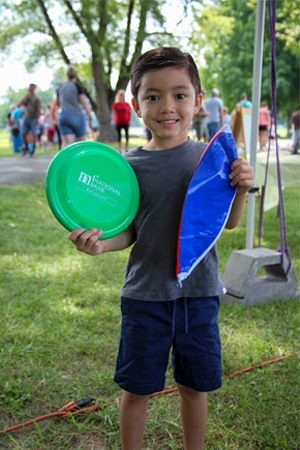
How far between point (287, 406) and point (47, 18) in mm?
19001

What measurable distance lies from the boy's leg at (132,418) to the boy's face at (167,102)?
0.82 metres

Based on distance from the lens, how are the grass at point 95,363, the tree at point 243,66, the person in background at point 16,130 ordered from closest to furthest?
the grass at point 95,363 < the person in background at point 16,130 < the tree at point 243,66

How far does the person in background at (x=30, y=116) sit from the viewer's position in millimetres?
11711

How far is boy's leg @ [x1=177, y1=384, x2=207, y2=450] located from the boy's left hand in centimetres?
69

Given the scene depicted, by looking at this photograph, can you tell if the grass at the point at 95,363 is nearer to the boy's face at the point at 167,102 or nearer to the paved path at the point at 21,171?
the boy's face at the point at 167,102

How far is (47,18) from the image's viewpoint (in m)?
18.9

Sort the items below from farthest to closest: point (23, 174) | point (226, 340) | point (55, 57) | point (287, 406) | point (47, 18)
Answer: point (55, 57)
point (47, 18)
point (23, 174)
point (226, 340)
point (287, 406)

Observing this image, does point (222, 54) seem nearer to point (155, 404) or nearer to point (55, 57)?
point (55, 57)

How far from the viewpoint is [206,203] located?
161 centimetres

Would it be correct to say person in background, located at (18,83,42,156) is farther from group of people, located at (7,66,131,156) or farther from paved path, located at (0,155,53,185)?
paved path, located at (0,155,53,185)

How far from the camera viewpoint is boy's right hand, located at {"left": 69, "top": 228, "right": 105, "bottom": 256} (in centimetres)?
151

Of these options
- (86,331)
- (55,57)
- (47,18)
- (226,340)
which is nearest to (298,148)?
(226,340)

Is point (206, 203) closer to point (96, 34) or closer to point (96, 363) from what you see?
point (96, 363)

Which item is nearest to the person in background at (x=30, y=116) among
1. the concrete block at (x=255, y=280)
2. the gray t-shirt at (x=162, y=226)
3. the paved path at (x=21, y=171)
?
the paved path at (x=21, y=171)
